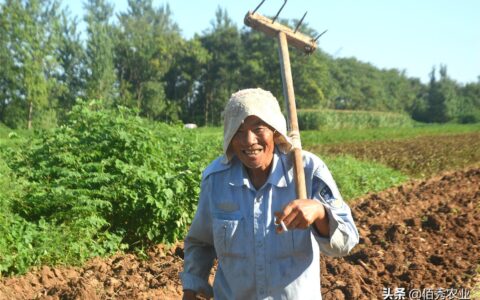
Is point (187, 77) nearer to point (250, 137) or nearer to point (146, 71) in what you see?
point (146, 71)

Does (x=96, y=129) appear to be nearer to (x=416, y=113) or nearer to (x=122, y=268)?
(x=122, y=268)

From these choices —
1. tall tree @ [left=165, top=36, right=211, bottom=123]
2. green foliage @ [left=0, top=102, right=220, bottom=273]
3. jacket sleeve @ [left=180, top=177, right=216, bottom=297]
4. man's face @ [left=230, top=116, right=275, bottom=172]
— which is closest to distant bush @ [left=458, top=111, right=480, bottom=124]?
tall tree @ [left=165, top=36, right=211, bottom=123]

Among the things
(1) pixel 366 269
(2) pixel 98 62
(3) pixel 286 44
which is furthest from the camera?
(2) pixel 98 62

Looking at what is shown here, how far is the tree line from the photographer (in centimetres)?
3478

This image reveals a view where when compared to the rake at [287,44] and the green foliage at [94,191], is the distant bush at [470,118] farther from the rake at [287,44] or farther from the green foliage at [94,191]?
the rake at [287,44]

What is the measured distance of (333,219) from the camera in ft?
6.43

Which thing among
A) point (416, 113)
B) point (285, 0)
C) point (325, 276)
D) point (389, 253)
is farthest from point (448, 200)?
point (416, 113)

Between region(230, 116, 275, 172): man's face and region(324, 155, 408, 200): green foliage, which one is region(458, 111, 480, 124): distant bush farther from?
region(230, 116, 275, 172): man's face

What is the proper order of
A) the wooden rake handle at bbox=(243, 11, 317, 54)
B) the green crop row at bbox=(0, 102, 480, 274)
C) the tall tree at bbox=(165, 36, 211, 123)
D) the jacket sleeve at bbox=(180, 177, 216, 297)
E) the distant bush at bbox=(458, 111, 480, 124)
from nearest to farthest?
the jacket sleeve at bbox=(180, 177, 216, 297) → the wooden rake handle at bbox=(243, 11, 317, 54) → the green crop row at bbox=(0, 102, 480, 274) → the tall tree at bbox=(165, 36, 211, 123) → the distant bush at bbox=(458, 111, 480, 124)

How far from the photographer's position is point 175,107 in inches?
2032

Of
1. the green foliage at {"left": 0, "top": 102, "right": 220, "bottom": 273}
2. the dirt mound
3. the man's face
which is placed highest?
the man's face

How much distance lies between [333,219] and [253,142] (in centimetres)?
39

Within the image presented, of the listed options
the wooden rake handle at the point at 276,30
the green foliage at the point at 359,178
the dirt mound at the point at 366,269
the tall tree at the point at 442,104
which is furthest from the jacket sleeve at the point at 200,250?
the tall tree at the point at 442,104

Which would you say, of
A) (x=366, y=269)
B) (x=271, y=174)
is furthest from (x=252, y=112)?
(x=366, y=269)
